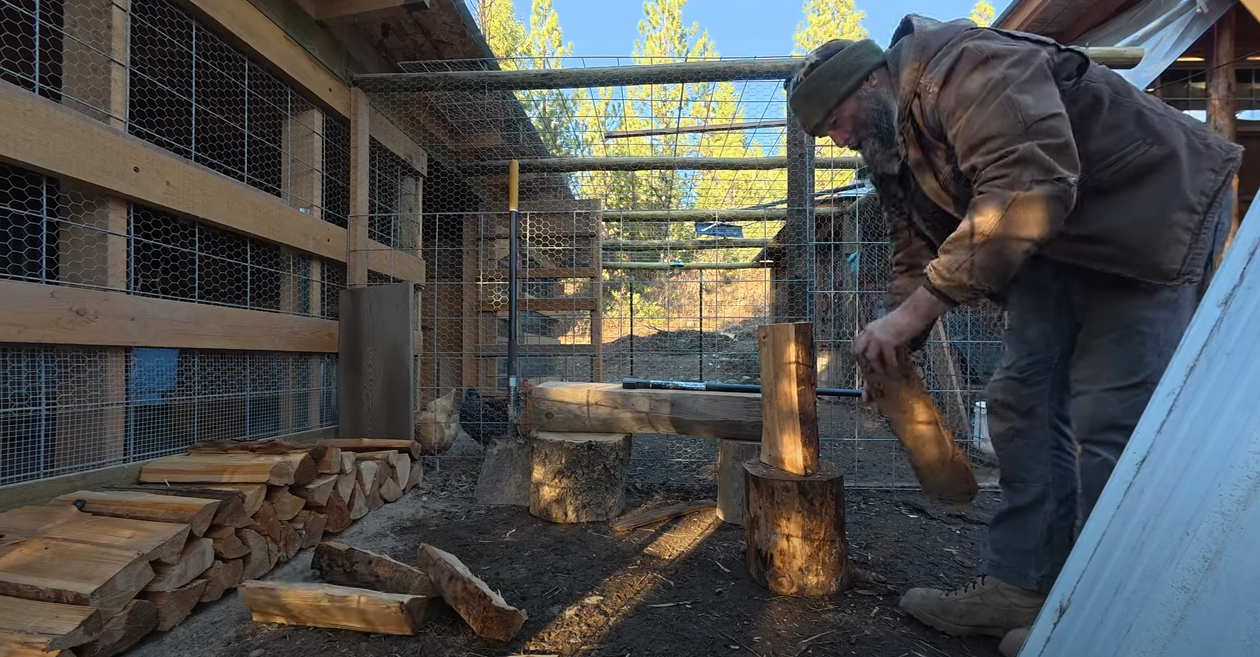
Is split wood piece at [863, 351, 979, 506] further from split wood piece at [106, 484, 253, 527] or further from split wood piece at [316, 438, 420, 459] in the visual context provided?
split wood piece at [316, 438, 420, 459]

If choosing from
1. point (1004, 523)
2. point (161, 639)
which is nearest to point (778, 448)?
point (1004, 523)

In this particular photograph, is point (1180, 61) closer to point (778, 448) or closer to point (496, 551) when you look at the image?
point (778, 448)

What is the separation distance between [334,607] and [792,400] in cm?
150

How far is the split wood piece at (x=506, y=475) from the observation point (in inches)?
114

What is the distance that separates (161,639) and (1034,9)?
5.90m

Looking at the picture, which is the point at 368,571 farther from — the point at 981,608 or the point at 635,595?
the point at 981,608

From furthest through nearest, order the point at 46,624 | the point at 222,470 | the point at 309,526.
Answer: the point at 309,526 < the point at 222,470 < the point at 46,624

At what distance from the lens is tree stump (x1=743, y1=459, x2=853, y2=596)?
171cm

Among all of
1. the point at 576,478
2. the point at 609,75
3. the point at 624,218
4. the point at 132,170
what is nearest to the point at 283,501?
the point at 576,478

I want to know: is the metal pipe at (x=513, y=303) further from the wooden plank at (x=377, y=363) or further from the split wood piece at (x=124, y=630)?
the split wood piece at (x=124, y=630)

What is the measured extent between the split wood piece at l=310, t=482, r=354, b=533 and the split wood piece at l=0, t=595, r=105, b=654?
101 centimetres

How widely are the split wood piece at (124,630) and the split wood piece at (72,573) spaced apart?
0.03 meters

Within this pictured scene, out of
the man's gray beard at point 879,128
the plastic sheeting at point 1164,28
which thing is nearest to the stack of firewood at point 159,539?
the man's gray beard at point 879,128

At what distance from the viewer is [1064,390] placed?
58.7 inches
